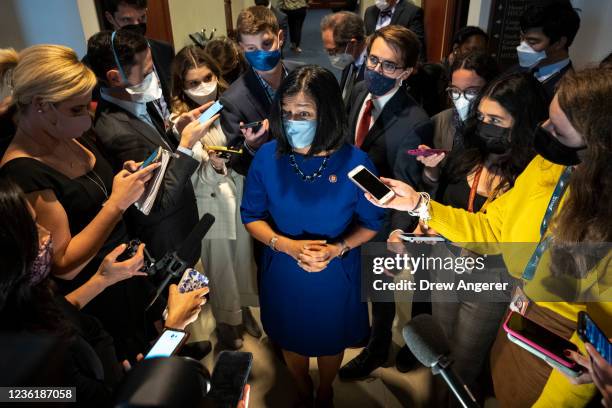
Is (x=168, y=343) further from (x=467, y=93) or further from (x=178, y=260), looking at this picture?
(x=467, y=93)

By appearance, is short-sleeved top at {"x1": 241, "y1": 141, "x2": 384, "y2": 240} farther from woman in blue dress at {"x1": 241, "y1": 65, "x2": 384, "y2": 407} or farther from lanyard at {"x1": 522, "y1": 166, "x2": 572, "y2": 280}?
lanyard at {"x1": 522, "y1": 166, "x2": 572, "y2": 280}

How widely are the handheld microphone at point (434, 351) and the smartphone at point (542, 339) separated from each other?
1.13 feet

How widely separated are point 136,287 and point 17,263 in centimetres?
94

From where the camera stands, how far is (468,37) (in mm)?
3182

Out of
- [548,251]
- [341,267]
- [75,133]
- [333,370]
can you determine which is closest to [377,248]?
[341,267]

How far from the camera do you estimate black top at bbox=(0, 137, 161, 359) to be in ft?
4.77

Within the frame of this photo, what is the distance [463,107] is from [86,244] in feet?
5.91

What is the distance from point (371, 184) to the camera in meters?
Answer: 1.59

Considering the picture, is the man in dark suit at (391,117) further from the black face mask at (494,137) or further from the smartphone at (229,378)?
the smartphone at (229,378)

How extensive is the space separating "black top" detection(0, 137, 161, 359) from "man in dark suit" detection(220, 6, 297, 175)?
2.24 ft

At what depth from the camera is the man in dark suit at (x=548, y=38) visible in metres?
2.76

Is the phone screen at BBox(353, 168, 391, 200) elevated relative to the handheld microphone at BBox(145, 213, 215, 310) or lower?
elevated

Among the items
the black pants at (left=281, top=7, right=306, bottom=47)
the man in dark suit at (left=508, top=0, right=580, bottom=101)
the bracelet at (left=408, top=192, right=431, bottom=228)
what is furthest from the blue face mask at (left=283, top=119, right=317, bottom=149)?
the black pants at (left=281, top=7, right=306, bottom=47)

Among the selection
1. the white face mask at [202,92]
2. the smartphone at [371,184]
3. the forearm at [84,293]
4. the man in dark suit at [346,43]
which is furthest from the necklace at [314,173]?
the man in dark suit at [346,43]
